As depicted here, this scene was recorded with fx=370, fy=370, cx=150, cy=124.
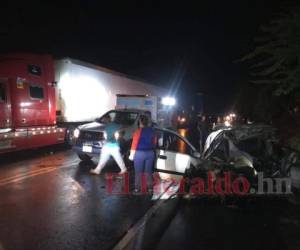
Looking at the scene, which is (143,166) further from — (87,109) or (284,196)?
(87,109)

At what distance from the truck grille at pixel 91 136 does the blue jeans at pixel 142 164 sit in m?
3.18

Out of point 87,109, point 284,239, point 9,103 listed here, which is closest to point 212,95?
point 87,109

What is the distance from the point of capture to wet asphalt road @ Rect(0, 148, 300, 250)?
17.7 ft

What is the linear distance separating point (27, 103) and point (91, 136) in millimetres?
3718

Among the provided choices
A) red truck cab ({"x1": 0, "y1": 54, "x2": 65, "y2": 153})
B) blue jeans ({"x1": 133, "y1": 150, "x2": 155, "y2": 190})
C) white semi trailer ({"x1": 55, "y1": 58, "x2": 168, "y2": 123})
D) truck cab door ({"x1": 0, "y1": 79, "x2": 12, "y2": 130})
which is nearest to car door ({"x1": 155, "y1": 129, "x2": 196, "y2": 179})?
blue jeans ({"x1": 133, "y1": 150, "x2": 155, "y2": 190})

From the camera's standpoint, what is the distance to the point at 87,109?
17.9 m

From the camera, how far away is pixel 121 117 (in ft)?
43.0

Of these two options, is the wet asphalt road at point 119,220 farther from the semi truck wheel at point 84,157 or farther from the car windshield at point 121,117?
the car windshield at point 121,117

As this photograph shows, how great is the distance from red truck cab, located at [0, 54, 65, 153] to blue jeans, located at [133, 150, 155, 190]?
5915mm

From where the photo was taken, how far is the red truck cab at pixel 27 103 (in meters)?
12.7

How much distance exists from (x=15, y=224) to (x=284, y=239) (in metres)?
4.26

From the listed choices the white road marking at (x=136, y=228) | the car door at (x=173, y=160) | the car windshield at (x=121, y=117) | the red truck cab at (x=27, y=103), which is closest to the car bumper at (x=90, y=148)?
the car windshield at (x=121, y=117)

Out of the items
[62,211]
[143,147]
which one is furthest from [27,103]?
[62,211]

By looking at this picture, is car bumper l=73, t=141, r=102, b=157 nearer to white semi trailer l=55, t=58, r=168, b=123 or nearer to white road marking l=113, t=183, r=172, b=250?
white road marking l=113, t=183, r=172, b=250
